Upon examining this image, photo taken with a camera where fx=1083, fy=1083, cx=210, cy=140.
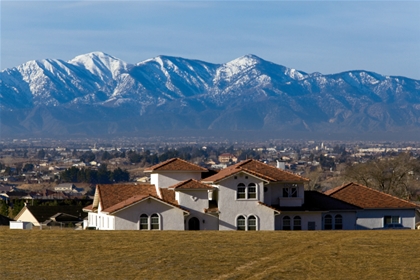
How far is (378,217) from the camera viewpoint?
183ft

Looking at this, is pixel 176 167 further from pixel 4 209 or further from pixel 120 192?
pixel 4 209

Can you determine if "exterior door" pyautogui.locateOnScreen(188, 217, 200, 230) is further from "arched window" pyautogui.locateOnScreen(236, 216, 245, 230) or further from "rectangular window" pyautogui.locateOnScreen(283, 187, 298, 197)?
"rectangular window" pyautogui.locateOnScreen(283, 187, 298, 197)

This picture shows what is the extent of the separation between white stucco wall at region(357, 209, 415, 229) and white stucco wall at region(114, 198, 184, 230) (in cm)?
1027

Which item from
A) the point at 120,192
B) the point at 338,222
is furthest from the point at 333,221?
the point at 120,192

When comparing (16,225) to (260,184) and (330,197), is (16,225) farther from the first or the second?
(330,197)

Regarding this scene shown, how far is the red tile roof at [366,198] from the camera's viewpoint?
55.8 meters

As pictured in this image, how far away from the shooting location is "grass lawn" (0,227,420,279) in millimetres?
34375

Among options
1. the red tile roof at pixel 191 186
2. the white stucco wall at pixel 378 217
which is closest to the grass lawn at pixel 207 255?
the red tile roof at pixel 191 186

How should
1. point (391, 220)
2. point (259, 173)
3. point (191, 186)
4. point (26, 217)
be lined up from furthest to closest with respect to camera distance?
point (26, 217), point (391, 220), point (259, 173), point (191, 186)

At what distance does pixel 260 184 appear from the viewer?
171 feet

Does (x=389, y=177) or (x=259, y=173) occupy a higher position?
(x=389, y=177)

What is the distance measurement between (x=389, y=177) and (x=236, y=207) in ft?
136

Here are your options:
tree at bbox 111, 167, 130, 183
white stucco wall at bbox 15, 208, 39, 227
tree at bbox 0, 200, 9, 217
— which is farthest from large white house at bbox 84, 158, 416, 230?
tree at bbox 111, 167, 130, 183

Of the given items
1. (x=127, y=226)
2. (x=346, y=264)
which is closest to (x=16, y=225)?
(x=127, y=226)
